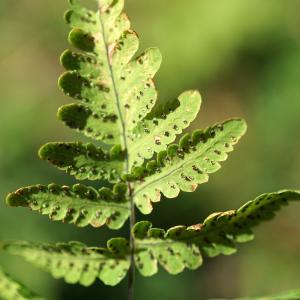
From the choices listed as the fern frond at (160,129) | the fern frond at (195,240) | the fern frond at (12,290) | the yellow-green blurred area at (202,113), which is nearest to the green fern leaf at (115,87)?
the fern frond at (160,129)

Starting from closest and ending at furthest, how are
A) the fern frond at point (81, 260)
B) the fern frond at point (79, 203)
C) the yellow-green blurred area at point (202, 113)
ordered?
1. the fern frond at point (81, 260)
2. the fern frond at point (79, 203)
3. the yellow-green blurred area at point (202, 113)

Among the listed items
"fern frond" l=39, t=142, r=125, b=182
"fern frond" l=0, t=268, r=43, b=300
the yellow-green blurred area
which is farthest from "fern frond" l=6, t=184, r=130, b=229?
the yellow-green blurred area

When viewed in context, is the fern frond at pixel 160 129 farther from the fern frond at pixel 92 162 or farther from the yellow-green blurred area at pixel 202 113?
the yellow-green blurred area at pixel 202 113

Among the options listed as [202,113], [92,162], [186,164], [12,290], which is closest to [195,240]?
[186,164]

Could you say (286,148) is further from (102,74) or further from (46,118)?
(102,74)

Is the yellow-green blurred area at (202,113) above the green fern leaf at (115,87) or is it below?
above

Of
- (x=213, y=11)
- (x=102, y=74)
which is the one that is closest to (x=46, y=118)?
(x=213, y=11)

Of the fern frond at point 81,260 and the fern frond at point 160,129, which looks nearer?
the fern frond at point 81,260
